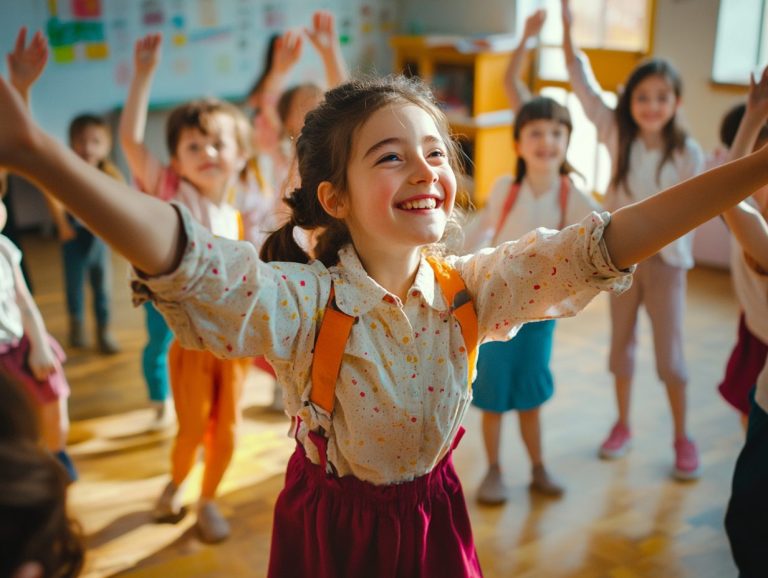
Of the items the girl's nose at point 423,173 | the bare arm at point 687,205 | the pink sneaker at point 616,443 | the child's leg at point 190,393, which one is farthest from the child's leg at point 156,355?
the bare arm at point 687,205

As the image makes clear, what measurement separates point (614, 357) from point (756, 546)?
120cm

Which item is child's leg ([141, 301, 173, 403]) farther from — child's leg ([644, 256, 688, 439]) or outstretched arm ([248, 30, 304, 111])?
child's leg ([644, 256, 688, 439])

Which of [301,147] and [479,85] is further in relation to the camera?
[479,85]

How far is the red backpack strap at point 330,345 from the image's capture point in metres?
1.20

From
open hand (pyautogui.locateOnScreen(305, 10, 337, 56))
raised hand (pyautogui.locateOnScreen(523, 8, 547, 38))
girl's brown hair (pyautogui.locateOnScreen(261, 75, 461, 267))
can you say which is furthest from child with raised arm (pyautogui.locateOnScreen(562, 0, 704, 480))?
girl's brown hair (pyautogui.locateOnScreen(261, 75, 461, 267))

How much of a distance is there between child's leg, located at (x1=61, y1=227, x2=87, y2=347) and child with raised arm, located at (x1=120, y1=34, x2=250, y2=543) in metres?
1.32

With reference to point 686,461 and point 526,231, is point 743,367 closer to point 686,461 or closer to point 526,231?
point 686,461

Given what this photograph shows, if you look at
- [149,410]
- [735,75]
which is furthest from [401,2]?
[149,410]

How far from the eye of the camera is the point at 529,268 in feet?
3.94

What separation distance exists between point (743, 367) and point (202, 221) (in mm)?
1546

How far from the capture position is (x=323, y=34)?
225cm

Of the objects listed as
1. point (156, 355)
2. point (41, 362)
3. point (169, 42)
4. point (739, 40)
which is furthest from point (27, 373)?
point (739, 40)

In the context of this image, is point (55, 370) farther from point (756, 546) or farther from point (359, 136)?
point (756, 546)

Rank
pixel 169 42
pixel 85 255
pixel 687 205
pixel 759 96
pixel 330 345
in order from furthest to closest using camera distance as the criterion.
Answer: pixel 169 42, pixel 85 255, pixel 759 96, pixel 330 345, pixel 687 205
